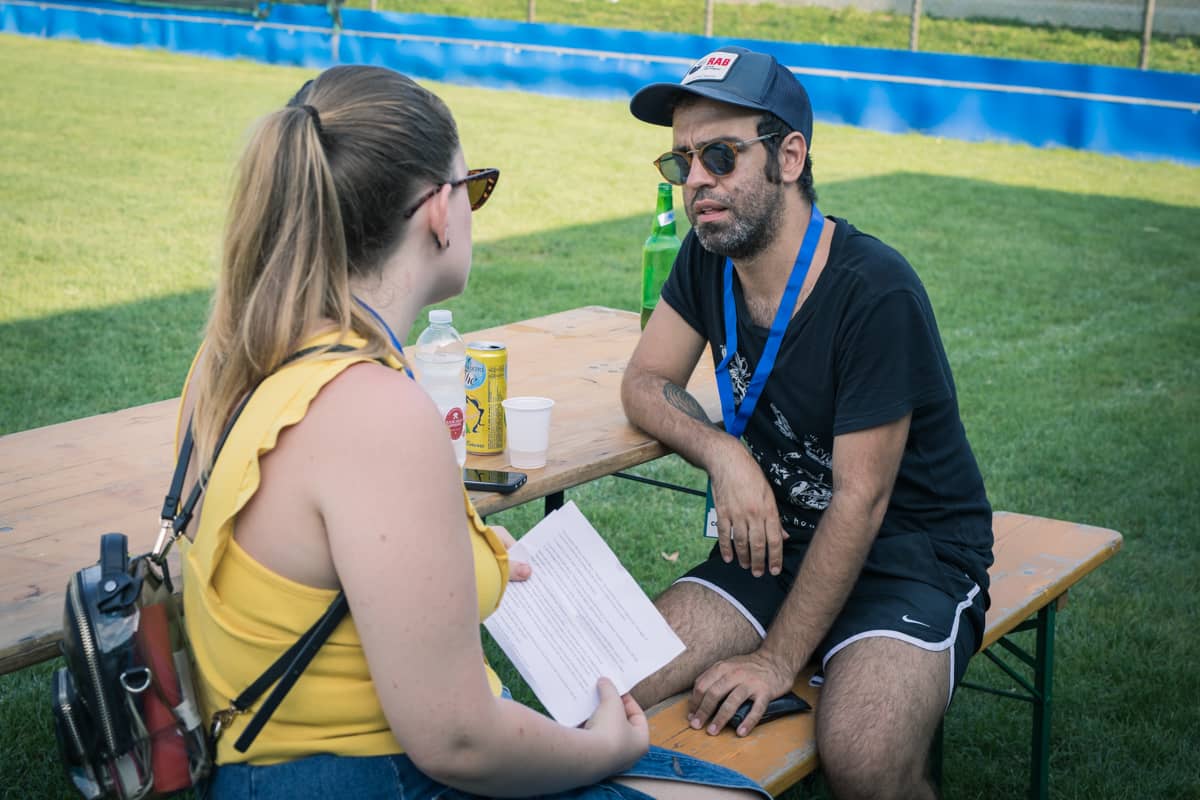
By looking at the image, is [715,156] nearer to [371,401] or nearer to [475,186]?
[475,186]

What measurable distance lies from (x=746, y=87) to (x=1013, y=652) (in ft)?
5.66

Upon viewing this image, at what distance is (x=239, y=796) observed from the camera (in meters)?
1.67

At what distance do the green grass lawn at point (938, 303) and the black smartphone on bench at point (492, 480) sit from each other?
0.73 m

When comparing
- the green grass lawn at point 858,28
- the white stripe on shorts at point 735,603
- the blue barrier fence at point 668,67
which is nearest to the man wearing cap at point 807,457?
the white stripe on shorts at point 735,603

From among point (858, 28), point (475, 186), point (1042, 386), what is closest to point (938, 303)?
point (1042, 386)

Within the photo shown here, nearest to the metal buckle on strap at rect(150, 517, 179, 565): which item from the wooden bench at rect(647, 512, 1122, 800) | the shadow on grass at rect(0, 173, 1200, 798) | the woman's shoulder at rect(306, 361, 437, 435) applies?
the woman's shoulder at rect(306, 361, 437, 435)

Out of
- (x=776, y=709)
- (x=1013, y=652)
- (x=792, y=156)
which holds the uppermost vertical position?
(x=792, y=156)

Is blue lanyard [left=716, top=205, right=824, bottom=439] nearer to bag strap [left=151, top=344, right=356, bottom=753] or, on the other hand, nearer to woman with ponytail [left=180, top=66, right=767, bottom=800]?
woman with ponytail [left=180, top=66, right=767, bottom=800]

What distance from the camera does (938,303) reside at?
26.6 ft

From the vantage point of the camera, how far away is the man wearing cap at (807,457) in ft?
8.22

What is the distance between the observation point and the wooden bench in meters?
2.35

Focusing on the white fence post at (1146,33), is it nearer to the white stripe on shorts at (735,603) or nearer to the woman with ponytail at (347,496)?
the white stripe on shorts at (735,603)

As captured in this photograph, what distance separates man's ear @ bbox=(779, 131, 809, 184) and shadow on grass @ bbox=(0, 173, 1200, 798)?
6.13 ft

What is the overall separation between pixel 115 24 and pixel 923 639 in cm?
2339
